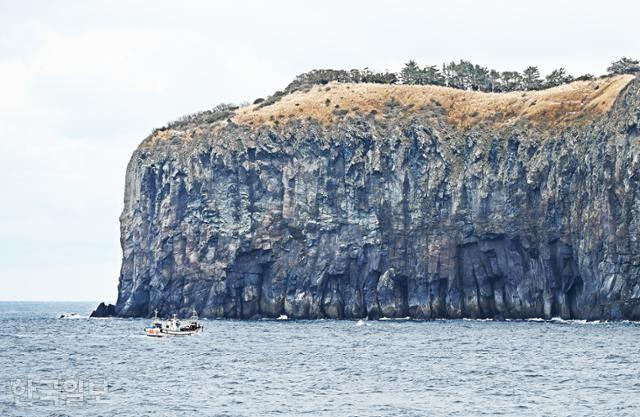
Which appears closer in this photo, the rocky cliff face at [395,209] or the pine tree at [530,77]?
the rocky cliff face at [395,209]

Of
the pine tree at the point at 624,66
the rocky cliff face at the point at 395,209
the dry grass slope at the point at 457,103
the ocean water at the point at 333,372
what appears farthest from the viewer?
the pine tree at the point at 624,66

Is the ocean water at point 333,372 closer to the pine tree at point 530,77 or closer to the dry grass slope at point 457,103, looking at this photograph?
the dry grass slope at point 457,103

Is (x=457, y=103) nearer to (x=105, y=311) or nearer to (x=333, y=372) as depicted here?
(x=105, y=311)

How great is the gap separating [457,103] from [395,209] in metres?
19.8

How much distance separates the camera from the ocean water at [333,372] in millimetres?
56031

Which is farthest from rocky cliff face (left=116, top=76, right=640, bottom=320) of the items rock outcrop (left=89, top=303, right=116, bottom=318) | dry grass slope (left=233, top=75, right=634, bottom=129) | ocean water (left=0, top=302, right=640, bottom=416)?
ocean water (left=0, top=302, right=640, bottom=416)

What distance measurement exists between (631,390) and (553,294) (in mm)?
59125

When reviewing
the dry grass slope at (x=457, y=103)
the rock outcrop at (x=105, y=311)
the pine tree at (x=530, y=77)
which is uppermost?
the pine tree at (x=530, y=77)

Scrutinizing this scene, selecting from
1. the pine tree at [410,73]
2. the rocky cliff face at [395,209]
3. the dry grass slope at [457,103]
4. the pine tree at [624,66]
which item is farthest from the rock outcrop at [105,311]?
the pine tree at [624,66]

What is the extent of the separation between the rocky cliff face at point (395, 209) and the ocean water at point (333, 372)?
40.8 ft

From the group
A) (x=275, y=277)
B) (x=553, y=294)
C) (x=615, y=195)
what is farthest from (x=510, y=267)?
(x=275, y=277)

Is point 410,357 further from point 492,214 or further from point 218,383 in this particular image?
point 492,214

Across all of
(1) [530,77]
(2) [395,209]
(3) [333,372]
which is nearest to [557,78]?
(1) [530,77]

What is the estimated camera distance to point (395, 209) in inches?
5074
